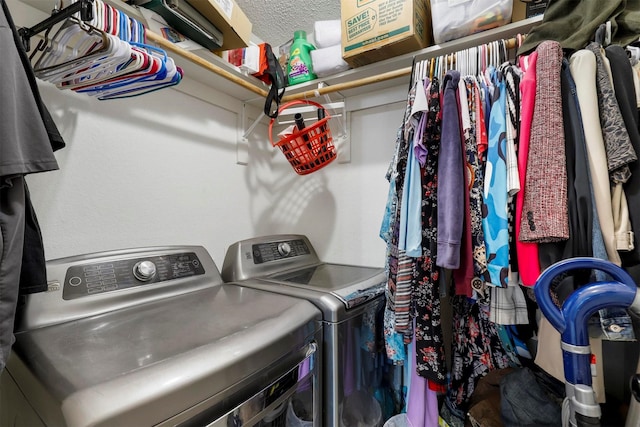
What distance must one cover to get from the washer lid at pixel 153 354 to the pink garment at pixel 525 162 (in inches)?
23.8

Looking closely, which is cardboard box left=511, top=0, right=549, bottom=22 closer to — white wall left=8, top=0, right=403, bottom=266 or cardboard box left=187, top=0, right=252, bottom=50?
white wall left=8, top=0, right=403, bottom=266

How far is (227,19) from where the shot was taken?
1152 millimetres

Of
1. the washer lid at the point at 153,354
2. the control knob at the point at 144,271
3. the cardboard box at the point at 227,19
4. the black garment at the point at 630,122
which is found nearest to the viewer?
the washer lid at the point at 153,354

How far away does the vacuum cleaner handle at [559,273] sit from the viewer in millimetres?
601

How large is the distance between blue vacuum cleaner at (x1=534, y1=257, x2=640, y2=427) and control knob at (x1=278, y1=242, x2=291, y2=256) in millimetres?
1142

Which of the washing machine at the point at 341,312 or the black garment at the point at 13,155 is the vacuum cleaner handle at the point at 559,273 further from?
the black garment at the point at 13,155

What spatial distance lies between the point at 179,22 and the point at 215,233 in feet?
3.15

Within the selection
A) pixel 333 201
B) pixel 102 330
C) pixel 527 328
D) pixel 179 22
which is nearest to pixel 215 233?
pixel 333 201

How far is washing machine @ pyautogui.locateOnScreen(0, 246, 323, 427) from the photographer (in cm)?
49

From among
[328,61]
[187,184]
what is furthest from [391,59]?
[187,184]

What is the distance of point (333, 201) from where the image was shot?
1752mm

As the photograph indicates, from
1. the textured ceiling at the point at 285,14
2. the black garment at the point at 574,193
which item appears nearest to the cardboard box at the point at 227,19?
the textured ceiling at the point at 285,14

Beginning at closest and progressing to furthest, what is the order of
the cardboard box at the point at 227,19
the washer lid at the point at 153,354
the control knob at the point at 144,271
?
the washer lid at the point at 153,354
the control knob at the point at 144,271
the cardboard box at the point at 227,19

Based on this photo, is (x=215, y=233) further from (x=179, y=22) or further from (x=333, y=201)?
(x=179, y=22)
